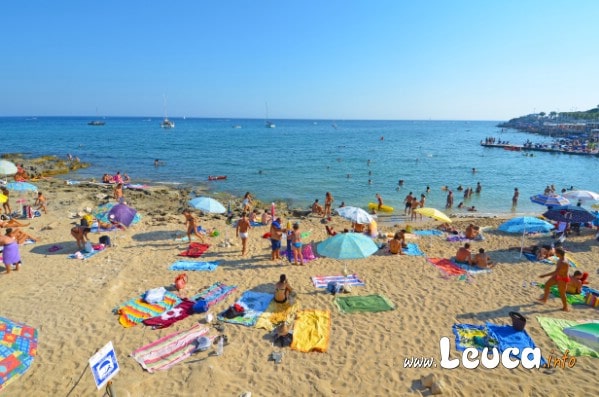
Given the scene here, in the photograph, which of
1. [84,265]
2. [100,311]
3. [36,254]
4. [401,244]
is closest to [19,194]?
[36,254]

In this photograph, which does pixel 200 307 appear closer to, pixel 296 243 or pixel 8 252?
pixel 296 243

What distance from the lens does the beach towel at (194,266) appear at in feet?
32.9

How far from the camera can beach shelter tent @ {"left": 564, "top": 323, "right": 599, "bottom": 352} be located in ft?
16.5

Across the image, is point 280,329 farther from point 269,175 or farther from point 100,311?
point 269,175

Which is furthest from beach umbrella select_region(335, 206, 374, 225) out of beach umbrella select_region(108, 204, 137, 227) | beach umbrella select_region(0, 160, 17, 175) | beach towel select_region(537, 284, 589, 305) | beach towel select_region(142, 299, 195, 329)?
beach umbrella select_region(0, 160, 17, 175)

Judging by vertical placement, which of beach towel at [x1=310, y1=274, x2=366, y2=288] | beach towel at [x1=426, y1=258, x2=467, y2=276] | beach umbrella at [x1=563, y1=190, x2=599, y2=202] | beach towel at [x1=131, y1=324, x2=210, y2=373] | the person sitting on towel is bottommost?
beach towel at [x1=131, y1=324, x2=210, y2=373]

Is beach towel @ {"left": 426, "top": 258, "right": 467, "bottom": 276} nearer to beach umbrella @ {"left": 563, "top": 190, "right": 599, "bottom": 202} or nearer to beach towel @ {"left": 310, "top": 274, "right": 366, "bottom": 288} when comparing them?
beach towel @ {"left": 310, "top": 274, "right": 366, "bottom": 288}

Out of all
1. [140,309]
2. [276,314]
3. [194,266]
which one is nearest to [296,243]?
[276,314]

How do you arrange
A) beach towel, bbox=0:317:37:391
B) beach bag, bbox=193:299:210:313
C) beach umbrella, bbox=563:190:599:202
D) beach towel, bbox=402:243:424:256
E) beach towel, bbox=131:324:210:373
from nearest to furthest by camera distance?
1. beach towel, bbox=0:317:37:391
2. beach towel, bbox=131:324:210:373
3. beach bag, bbox=193:299:210:313
4. beach towel, bbox=402:243:424:256
5. beach umbrella, bbox=563:190:599:202

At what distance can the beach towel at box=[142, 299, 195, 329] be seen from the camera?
7.19 metres

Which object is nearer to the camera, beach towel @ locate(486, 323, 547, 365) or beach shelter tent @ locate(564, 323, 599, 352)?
beach shelter tent @ locate(564, 323, 599, 352)

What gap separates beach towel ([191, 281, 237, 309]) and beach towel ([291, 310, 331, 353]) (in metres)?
2.05

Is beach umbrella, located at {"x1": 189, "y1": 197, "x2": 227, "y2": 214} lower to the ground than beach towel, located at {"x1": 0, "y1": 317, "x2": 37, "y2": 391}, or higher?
higher

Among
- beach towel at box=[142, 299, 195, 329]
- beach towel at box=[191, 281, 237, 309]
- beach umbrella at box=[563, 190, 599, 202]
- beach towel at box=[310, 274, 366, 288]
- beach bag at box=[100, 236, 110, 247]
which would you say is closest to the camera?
beach towel at box=[142, 299, 195, 329]
